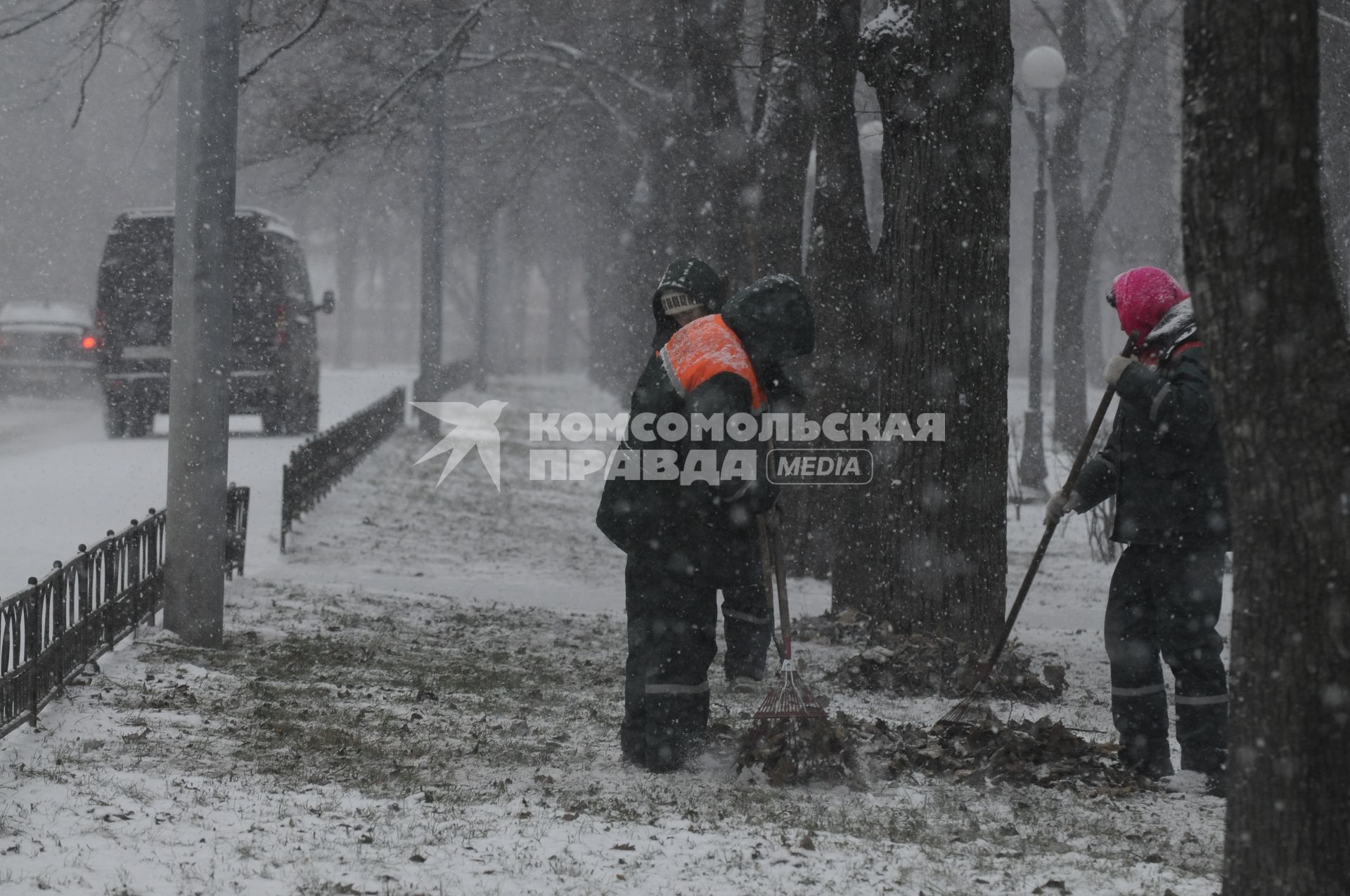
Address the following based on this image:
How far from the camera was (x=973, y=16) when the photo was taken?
7387mm

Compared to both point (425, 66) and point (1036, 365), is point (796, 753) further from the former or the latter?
point (1036, 365)

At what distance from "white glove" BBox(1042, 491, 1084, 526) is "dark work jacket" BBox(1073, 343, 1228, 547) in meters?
0.22

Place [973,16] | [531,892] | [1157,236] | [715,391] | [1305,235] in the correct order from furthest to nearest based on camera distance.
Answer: [1157,236] < [973,16] < [715,391] < [531,892] < [1305,235]

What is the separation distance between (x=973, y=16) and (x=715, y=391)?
3.40m

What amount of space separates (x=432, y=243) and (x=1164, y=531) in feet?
57.8

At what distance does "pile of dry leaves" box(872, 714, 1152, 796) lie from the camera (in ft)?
17.0

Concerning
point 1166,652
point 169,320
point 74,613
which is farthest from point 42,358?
point 1166,652

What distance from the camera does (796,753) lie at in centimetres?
512

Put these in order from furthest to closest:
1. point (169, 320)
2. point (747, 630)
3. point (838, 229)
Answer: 1. point (169, 320)
2. point (838, 229)
3. point (747, 630)

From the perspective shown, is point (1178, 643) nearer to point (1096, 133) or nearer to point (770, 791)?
point (770, 791)

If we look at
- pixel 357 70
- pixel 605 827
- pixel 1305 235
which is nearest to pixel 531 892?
pixel 605 827

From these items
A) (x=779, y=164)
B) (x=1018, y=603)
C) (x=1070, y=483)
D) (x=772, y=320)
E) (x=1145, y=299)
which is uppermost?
(x=779, y=164)

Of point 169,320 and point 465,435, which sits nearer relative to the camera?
point 169,320

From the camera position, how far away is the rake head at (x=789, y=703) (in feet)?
16.8
